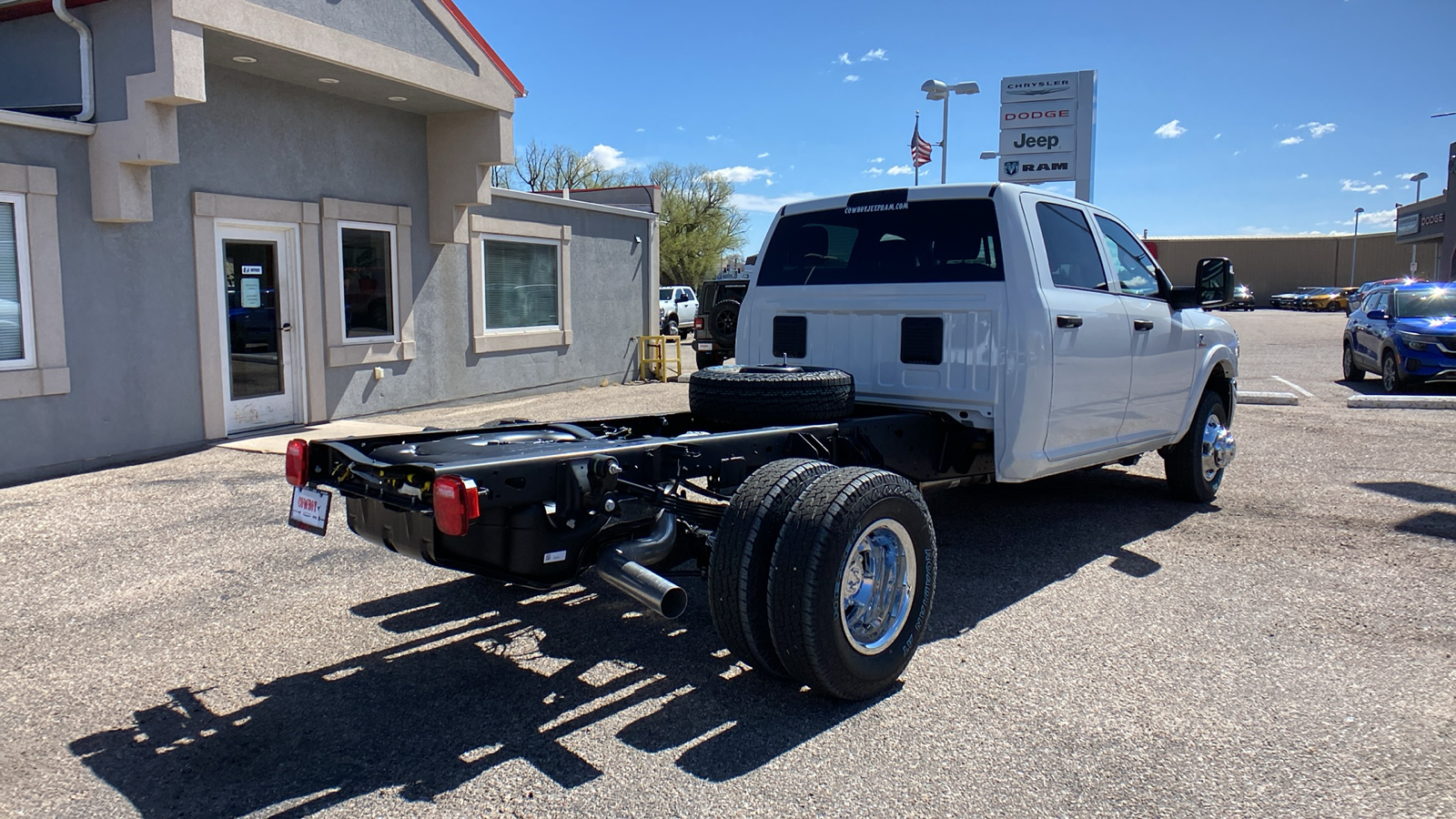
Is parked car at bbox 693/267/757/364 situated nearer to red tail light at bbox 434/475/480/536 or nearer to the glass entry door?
the glass entry door

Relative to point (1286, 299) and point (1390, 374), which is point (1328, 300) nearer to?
point (1286, 299)

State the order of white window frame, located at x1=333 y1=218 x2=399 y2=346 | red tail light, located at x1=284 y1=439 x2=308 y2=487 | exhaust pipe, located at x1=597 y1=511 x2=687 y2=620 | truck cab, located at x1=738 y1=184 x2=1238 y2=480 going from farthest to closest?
white window frame, located at x1=333 y1=218 x2=399 y2=346
truck cab, located at x1=738 y1=184 x2=1238 y2=480
red tail light, located at x1=284 y1=439 x2=308 y2=487
exhaust pipe, located at x1=597 y1=511 x2=687 y2=620

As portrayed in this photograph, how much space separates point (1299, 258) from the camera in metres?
70.4

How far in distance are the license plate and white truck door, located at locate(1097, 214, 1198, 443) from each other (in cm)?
446

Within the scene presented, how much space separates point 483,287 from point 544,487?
10.1m

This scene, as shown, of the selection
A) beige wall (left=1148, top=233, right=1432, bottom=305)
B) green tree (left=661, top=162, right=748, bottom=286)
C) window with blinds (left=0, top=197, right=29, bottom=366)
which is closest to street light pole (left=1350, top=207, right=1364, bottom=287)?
beige wall (left=1148, top=233, right=1432, bottom=305)

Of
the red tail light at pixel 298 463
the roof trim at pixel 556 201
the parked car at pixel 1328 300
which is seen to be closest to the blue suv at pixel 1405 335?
the roof trim at pixel 556 201

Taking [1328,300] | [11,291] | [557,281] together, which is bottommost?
[11,291]

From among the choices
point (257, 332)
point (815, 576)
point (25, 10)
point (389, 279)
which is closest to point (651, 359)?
point (389, 279)

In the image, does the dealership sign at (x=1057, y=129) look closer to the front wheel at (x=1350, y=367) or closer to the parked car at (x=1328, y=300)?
the front wheel at (x=1350, y=367)

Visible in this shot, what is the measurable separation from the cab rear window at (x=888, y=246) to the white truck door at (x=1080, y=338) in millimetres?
324

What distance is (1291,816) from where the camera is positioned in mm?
2979

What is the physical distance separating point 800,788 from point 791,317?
3.34 meters

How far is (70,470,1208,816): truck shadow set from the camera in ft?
10.5
